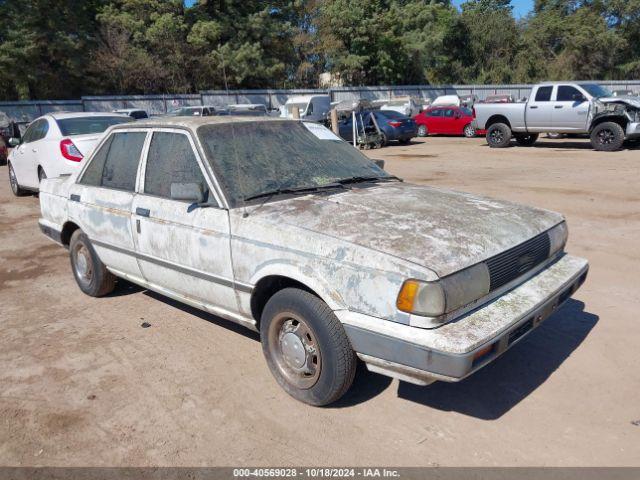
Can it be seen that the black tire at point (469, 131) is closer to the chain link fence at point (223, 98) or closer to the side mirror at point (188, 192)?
the chain link fence at point (223, 98)

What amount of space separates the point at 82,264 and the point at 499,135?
15873 mm

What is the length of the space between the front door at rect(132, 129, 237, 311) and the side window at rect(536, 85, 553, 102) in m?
15.3

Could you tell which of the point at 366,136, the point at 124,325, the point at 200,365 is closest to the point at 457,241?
the point at 200,365

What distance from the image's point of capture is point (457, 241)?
9.69 ft

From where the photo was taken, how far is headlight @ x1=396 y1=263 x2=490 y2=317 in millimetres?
2646

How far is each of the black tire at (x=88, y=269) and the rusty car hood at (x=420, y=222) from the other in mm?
2206

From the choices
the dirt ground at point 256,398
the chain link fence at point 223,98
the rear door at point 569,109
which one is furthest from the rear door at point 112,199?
the chain link fence at point 223,98

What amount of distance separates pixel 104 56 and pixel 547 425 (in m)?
40.0

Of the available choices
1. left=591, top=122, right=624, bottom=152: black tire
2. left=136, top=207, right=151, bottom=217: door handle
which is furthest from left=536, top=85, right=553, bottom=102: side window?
left=136, top=207, right=151, bottom=217: door handle

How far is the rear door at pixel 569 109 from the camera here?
15.8 m

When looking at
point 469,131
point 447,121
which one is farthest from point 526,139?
point 447,121

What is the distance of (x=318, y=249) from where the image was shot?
2971 millimetres

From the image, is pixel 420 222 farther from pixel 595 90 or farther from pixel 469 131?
pixel 469 131

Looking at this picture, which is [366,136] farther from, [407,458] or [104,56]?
[104,56]
